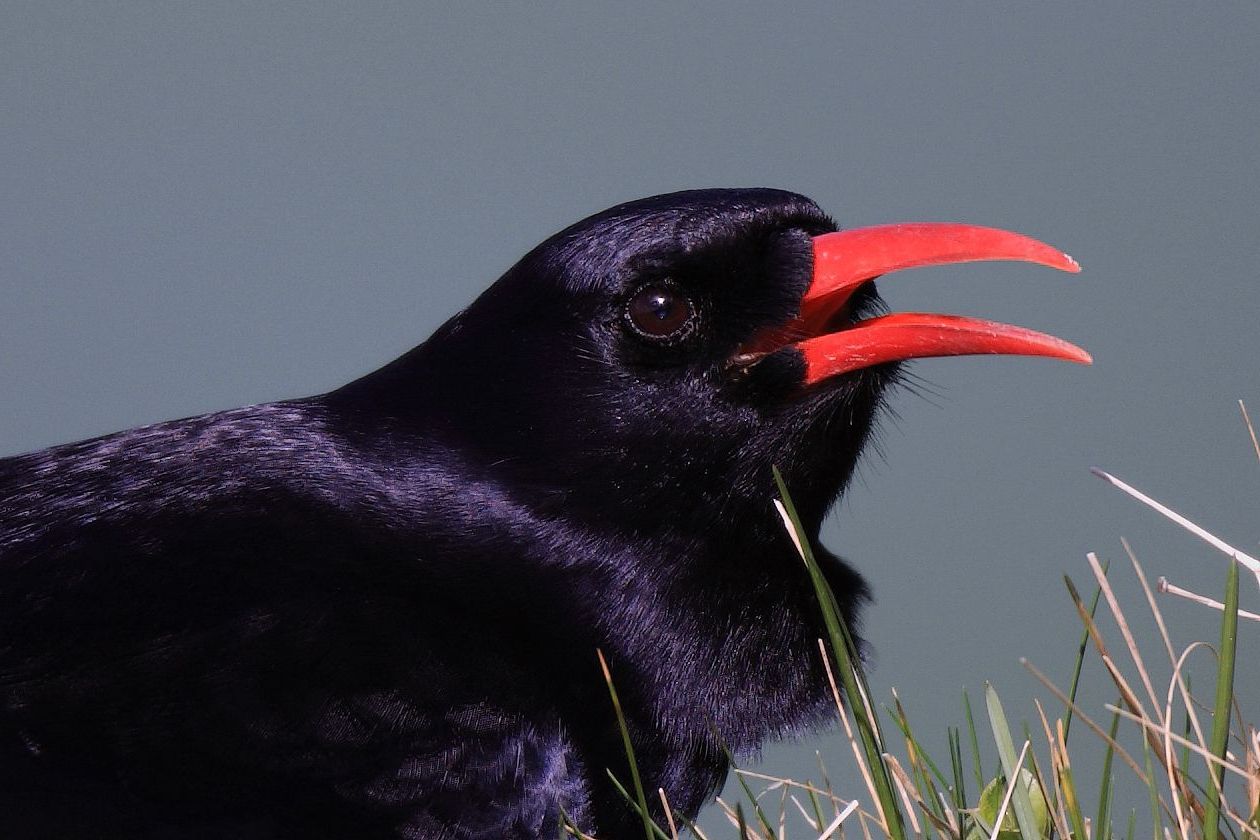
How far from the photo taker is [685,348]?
3035 mm

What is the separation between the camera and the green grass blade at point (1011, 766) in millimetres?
2186

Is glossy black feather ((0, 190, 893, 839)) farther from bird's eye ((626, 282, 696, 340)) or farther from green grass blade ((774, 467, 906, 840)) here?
green grass blade ((774, 467, 906, 840))

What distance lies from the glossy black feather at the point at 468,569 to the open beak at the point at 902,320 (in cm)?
5

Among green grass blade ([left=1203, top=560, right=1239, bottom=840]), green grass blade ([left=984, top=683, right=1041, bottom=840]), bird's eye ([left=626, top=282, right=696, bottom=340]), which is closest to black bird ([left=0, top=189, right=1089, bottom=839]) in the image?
bird's eye ([left=626, top=282, right=696, bottom=340])

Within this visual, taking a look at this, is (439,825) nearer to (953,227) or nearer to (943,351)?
(943,351)

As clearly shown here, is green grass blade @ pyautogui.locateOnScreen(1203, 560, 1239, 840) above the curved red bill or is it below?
below

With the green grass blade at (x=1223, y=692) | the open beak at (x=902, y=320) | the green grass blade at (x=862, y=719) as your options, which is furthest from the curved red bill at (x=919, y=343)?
the green grass blade at (x=1223, y=692)

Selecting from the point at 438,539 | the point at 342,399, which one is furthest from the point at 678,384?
the point at 342,399

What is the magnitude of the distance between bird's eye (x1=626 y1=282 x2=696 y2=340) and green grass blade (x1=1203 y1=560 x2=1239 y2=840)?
1.28 meters

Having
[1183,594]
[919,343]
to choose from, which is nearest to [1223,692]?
[1183,594]

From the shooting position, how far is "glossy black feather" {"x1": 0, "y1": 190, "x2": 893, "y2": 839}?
267 centimetres

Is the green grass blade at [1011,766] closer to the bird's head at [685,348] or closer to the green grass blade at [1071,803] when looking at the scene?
the green grass blade at [1071,803]

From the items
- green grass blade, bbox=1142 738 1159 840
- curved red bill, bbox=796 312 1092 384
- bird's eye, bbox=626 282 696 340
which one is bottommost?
green grass blade, bbox=1142 738 1159 840

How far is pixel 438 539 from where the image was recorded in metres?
3.03
